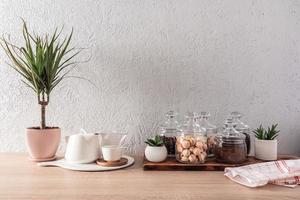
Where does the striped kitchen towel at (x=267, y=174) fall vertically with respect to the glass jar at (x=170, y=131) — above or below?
below

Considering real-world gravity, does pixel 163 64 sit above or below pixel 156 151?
above

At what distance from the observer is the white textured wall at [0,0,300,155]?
1133 millimetres

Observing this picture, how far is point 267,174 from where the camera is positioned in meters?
0.79

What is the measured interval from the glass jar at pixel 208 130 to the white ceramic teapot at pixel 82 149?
15.2 inches

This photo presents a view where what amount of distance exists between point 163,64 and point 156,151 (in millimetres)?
375

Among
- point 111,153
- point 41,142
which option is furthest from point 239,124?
point 41,142

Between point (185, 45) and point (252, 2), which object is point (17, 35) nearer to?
point (185, 45)

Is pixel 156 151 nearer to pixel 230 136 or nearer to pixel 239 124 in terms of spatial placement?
pixel 230 136

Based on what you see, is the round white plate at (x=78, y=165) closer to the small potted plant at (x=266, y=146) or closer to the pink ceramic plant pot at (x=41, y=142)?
the pink ceramic plant pot at (x=41, y=142)

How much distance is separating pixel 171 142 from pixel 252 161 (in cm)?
27

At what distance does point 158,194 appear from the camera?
0.69 meters

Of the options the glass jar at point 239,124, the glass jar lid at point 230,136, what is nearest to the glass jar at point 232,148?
the glass jar lid at point 230,136

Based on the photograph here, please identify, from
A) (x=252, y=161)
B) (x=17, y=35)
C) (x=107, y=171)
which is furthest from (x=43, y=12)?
(x=252, y=161)

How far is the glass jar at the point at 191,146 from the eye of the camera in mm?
903
